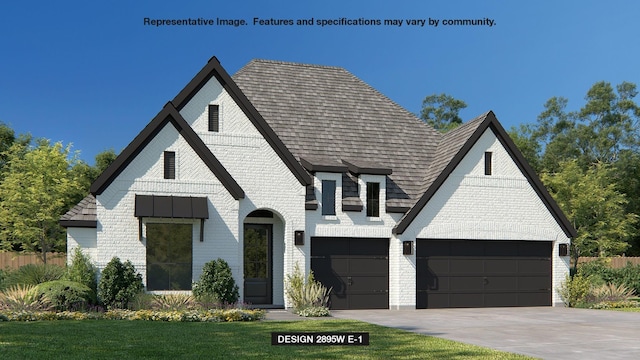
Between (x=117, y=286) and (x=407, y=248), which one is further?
(x=407, y=248)

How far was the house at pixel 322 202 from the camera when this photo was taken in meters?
23.2

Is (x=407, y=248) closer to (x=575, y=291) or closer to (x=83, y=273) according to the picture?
(x=575, y=291)

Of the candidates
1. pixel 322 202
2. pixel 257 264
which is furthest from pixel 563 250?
pixel 257 264

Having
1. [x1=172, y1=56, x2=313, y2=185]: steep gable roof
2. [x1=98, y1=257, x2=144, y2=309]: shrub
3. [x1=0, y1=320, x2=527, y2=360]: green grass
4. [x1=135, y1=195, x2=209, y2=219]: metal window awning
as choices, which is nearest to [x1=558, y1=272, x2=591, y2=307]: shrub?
[x1=172, y1=56, x2=313, y2=185]: steep gable roof

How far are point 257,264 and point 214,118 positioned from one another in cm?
558

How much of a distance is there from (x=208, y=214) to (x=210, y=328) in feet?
21.3

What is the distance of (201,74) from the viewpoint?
2477 centimetres

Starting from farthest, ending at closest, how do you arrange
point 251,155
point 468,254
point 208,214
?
point 468,254 < point 251,155 < point 208,214

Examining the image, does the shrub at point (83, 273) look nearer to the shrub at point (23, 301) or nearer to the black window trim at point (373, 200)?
the shrub at point (23, 301)

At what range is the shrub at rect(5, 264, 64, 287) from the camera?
2250 centimetres

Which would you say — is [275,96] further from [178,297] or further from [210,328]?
[210,328]

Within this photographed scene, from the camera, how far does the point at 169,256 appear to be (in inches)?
917

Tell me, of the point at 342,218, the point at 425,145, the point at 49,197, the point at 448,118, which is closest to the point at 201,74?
the point at 342,218

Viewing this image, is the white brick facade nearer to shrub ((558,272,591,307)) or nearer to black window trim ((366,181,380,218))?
shrub ((558,272,591,307))
